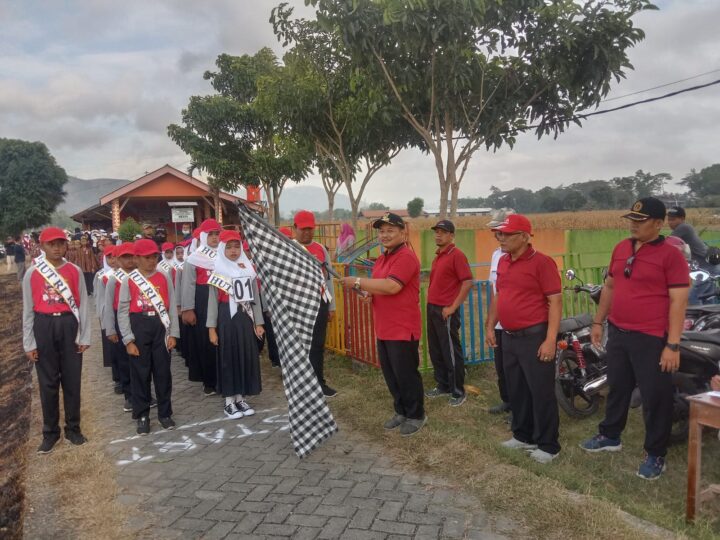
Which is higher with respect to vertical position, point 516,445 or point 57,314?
point 57,314

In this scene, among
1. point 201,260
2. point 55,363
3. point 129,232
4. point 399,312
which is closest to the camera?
point 399,312

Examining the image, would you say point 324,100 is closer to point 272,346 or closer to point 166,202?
point 272,346

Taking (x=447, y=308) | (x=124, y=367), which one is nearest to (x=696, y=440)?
(x=447, y=308)

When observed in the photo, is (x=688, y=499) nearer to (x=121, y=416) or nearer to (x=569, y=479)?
(x=569, y=479)

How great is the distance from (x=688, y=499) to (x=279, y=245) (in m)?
3.23

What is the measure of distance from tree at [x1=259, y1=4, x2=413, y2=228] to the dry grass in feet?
26.0

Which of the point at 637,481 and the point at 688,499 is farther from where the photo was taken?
the point at 637,481

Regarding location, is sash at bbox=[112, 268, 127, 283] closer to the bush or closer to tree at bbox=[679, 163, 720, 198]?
the bush

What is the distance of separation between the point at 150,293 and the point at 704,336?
464cm

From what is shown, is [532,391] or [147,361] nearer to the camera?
[532,391]

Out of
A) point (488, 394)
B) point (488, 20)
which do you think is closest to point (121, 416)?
point (488, 394)

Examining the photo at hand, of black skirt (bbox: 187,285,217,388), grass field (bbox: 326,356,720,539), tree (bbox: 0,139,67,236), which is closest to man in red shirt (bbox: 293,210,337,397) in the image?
grass field (bbox: 326,356,720,539)

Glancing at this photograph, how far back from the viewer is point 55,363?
4.85 m

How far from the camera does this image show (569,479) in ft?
12.4
